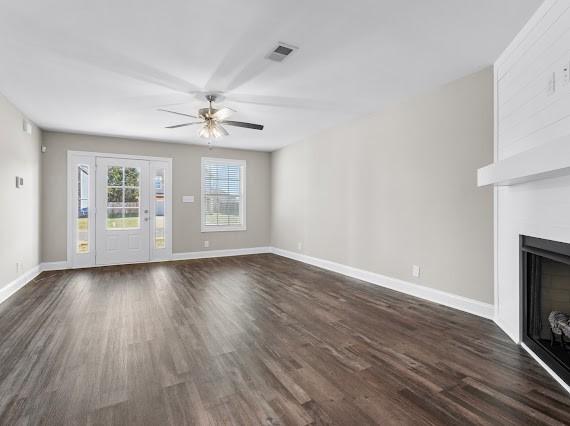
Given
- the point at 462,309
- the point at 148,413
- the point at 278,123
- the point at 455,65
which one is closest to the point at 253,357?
the point at 148,413

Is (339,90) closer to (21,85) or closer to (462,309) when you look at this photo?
(462,309)

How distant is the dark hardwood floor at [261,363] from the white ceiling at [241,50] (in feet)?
8.54

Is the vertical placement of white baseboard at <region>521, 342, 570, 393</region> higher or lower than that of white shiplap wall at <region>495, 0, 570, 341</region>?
lower

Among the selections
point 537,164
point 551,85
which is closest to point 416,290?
point 537,164

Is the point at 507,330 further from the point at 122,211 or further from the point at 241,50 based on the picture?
the point at 122,211

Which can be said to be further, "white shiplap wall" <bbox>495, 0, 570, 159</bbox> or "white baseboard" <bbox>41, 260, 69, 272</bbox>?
"white baseboard" <bbox>41, 260, 69, 272</bbox>

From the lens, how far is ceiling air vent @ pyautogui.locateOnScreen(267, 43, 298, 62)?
8.94ft

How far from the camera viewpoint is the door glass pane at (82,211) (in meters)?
5.93

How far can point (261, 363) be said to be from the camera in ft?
7.44

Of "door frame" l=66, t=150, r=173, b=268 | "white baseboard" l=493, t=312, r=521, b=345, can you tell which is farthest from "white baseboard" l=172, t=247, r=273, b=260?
"white baseboard" l=493, t=312, r=521, b=345

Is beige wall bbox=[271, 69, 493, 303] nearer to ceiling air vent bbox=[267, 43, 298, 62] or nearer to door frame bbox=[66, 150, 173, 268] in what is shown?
ceiling air vent bbox=[267, 43, 298, 62]

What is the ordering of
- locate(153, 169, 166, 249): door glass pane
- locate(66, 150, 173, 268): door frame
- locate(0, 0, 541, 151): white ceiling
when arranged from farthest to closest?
locate(153, 169, 166, 249): door glass pane
locate(66, 150, 173, 268): door frame
locate(0, 0, 541, 151): white ceiling

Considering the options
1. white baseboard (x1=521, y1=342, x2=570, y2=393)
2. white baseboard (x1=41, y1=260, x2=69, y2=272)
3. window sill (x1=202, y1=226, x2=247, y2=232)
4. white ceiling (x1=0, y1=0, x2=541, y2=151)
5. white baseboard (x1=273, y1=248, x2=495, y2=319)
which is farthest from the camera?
window sill (x1=202, y1=226, x2=247, y2=232)

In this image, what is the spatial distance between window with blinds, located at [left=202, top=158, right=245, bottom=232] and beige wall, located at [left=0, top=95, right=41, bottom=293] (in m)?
3.07
